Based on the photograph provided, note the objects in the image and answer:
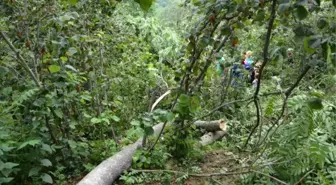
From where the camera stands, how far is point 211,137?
5.13 m

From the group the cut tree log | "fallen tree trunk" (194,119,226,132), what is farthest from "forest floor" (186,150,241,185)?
the cut tree log

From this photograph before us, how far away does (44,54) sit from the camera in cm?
374

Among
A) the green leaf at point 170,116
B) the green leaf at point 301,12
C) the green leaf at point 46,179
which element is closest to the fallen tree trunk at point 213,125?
the green leaf at point 170,116

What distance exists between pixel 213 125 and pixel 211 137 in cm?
19

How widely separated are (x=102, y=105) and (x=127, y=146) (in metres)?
1.04

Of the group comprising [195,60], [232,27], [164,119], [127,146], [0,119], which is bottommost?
[127,146]

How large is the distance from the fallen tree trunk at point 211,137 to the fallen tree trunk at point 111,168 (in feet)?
3.79

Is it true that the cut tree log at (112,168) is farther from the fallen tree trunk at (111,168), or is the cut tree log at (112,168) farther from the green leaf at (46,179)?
the green leaf at (46,179)

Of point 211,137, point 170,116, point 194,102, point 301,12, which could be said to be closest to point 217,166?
point 211,137

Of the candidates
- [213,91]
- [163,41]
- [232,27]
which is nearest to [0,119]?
[232,27]

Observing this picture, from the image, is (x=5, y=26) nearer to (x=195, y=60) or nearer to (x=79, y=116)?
(x=79, y=116)

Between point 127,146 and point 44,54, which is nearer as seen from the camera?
point 44,54

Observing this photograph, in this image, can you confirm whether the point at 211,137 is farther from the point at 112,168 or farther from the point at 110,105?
the point at 112,168

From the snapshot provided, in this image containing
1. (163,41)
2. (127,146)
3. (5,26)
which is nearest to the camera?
(5,26)
